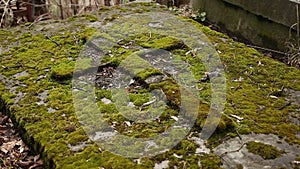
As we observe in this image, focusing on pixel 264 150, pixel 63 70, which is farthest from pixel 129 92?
pixel 264 150

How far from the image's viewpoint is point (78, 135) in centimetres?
197

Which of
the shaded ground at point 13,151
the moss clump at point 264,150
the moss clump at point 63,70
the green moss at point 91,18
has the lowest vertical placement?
the shaded ground at point 13,151

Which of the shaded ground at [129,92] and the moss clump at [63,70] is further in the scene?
the moss clump at [63,70]

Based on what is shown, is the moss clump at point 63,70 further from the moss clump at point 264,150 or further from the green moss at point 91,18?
the moss clump at point 264,150

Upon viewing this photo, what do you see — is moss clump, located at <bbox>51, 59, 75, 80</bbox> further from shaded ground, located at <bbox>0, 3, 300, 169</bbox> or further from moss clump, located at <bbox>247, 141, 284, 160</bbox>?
moss clump, located at <bbox>247, 141, 284, 160</bbox>

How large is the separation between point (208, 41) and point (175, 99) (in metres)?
1.01

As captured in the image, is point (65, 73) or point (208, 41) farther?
point (208, 41)

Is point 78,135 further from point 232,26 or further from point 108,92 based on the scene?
point 232,26

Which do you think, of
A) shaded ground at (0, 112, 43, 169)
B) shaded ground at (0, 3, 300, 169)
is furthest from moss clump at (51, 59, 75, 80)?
shaded ground at (0, 112, 43, 169)

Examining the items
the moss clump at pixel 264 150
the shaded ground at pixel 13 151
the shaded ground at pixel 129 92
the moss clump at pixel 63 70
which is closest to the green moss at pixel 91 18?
the shaded ground at pixel 129 92

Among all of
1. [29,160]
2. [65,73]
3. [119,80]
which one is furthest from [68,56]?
[29,160]

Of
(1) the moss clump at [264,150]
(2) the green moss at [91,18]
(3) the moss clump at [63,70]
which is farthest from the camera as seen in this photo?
(2) the green moss at [91,18]

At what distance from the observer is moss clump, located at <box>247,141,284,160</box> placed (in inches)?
69.9

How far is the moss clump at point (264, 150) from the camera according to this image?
177 centimetres
